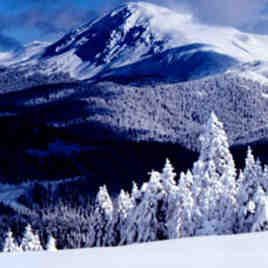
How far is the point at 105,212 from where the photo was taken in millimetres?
53219

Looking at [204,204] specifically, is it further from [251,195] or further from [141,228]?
[141,228]

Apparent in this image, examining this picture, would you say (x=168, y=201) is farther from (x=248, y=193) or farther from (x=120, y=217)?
(x=120, y=217)

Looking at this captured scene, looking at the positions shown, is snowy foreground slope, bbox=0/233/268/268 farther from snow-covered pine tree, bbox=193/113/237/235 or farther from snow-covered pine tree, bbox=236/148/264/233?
snow-covered pine tree, bbox=193/113/237/235

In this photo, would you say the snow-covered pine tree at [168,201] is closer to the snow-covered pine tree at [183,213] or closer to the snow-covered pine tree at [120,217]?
the snow-covered pine tree at [183,213]

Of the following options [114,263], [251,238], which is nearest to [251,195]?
[251,238]

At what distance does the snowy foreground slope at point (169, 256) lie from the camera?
9.37m

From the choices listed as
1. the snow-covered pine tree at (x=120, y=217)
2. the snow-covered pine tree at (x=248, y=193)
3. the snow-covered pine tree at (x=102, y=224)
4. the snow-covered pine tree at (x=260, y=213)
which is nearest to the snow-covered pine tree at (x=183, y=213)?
the snow-covered pine tree at (x=248, y=193)

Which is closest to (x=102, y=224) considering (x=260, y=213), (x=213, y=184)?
(x=213, y=184)

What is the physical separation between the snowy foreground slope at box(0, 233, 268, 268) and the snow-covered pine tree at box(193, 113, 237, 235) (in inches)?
795

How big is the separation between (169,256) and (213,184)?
22491mm

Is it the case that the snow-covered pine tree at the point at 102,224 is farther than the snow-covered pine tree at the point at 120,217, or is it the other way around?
the snow-covered pine tree at the point at 102,224

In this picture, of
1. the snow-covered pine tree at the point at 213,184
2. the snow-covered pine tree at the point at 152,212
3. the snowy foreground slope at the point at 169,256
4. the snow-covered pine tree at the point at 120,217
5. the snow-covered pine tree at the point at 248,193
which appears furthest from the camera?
the snow-covered pine tree at the point at 120,217

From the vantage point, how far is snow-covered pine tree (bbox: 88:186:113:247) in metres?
49.4

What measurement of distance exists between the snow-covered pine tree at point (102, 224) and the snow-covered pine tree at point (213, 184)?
1707 cm
